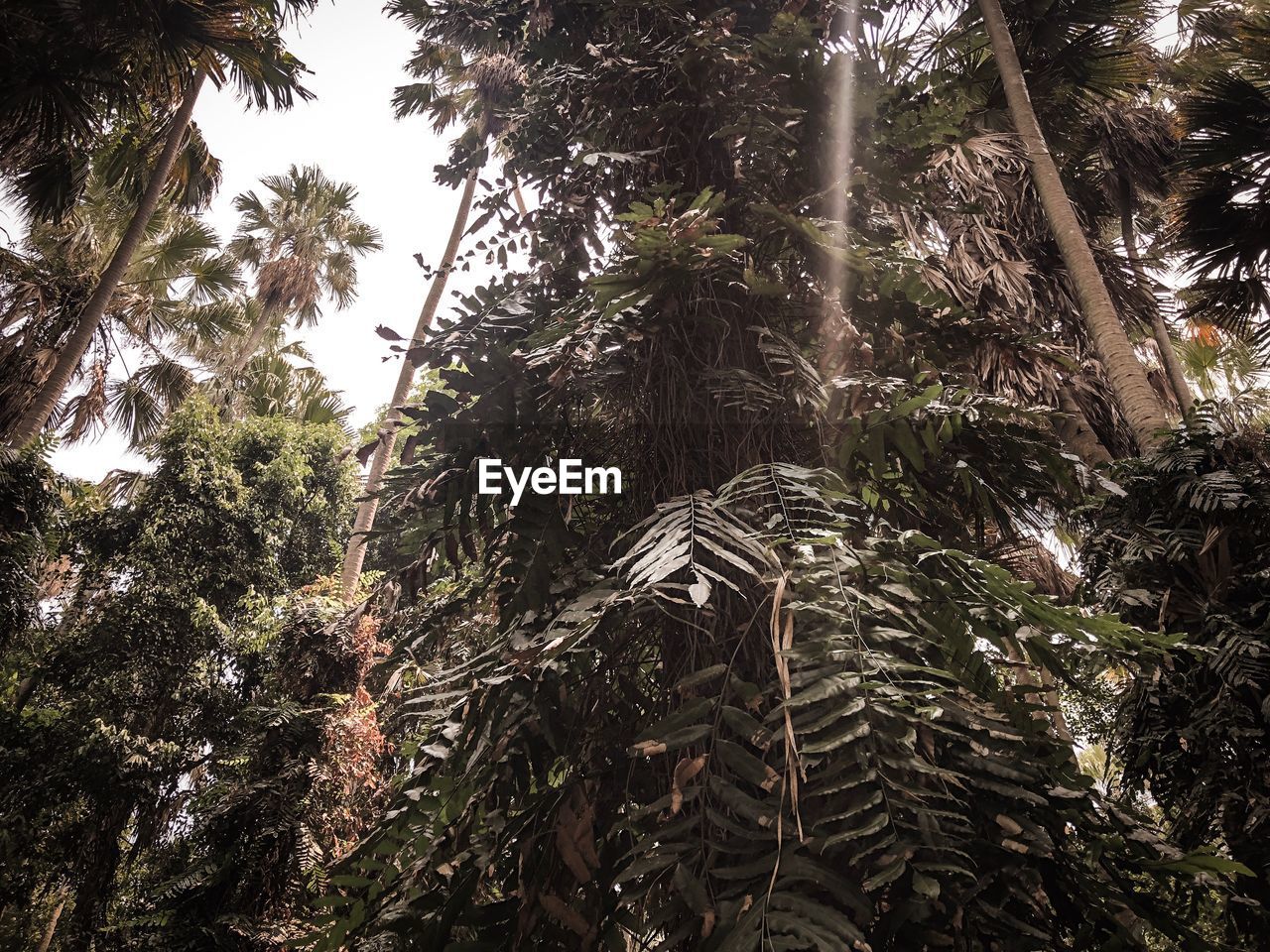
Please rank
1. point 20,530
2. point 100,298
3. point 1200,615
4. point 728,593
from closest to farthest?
point 728,593
point 1200,615
point 20,530
point 100,298

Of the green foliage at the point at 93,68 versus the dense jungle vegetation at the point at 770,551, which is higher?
the green foliage at the point at 93,68

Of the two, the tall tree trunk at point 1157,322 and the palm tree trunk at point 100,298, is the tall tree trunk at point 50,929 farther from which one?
the tall tree trunk at point 1157,322

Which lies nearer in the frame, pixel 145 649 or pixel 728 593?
pixel 728 593

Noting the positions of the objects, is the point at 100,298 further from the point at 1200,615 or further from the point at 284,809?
the point at 1200,615

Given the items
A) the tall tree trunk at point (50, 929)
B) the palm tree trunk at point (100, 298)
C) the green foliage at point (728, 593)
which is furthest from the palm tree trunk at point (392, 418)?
the tall tree trunk at point (50, 929)

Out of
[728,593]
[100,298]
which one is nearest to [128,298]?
[100,298]

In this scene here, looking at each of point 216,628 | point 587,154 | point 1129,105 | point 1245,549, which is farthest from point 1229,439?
point 216,628

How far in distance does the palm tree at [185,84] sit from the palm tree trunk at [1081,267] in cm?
666

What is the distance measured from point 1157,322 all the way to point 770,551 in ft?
19.1

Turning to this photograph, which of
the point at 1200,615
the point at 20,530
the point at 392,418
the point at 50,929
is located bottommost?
the point at 50,929

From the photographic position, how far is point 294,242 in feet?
39.9

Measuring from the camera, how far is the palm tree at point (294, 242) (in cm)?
1179

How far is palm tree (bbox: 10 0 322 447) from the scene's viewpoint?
623cm

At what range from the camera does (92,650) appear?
660cm
